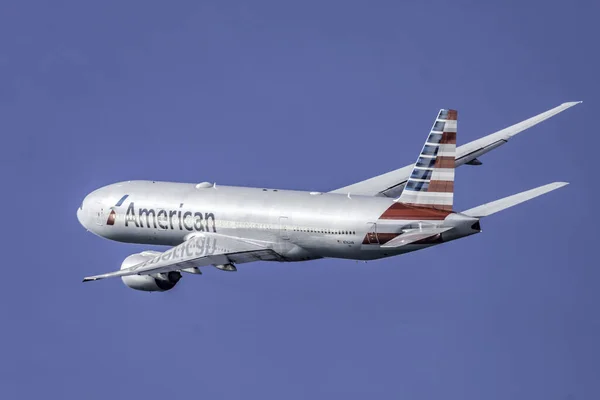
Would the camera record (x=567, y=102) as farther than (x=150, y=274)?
Yes

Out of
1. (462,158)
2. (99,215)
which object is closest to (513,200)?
(462,158)

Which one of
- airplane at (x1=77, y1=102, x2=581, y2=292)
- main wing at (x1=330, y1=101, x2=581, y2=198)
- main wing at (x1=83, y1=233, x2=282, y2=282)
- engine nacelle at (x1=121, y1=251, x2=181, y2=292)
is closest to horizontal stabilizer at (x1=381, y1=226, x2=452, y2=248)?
airplane at (x1=77, y1=102, x2=581, y2=292)

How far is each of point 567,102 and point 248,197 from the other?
2709 centimetres

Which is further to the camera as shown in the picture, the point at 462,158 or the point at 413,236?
the point at 462,158

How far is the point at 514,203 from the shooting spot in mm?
113562

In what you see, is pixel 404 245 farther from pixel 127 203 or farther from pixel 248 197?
pixel 127 203

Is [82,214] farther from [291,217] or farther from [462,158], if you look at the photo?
[462,158]

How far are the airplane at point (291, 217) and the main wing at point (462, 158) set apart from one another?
0.08 m

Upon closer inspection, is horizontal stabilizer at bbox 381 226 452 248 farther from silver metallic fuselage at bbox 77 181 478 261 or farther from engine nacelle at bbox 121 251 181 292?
engine nacelle at bbox 121 251 181 292

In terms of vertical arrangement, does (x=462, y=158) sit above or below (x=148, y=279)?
above

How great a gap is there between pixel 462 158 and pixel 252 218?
19.8 meters

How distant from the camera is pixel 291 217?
123250 mm

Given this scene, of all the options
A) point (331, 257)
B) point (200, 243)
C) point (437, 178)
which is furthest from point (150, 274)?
point (437, 178)

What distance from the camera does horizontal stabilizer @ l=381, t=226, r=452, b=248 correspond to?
384ft
